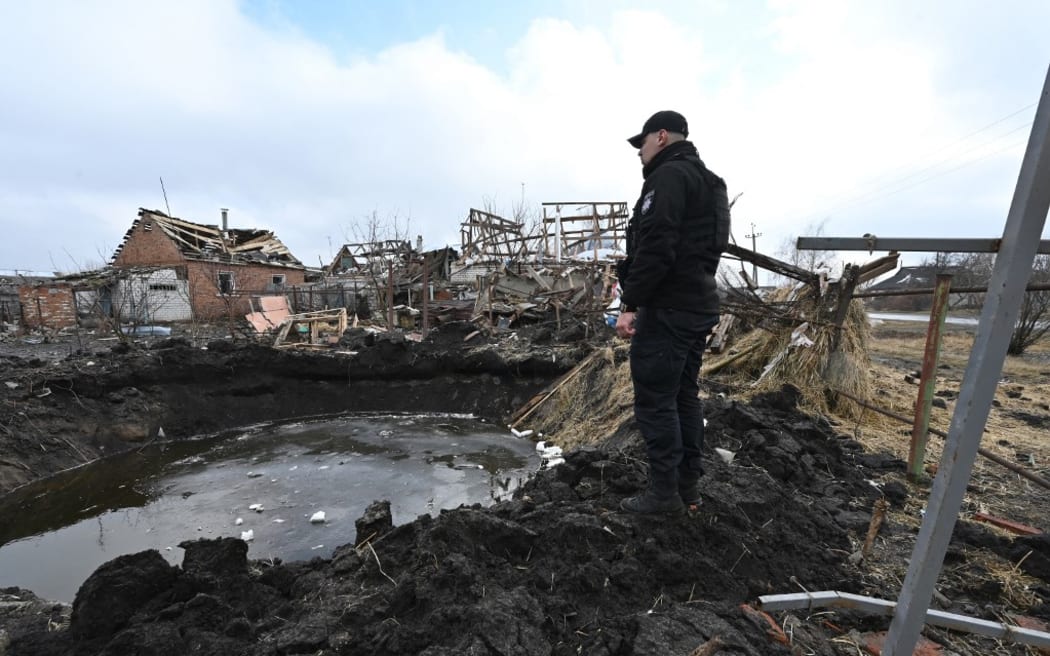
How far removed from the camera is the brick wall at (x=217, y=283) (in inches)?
828

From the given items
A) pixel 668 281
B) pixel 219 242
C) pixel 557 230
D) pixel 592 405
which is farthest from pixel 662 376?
pixel 219 242

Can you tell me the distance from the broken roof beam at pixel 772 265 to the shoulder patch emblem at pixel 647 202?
360 cm

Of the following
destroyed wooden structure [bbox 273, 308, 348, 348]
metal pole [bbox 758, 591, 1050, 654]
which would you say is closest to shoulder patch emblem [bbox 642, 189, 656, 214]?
metal pole [bbox 758, 591, 1050, 654]

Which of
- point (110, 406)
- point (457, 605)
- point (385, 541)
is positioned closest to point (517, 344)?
point (110, 406)

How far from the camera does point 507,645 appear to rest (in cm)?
176

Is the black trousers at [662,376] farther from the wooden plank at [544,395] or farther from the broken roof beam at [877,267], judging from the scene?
the wooden plank at [544,395]

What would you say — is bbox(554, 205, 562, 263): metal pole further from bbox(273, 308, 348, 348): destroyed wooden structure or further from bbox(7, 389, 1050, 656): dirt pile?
bbox(7, 389, 1050, 656): dirt pile

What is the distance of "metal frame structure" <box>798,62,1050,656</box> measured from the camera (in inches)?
44.9

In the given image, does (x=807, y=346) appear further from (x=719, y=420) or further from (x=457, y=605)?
(x=457, y=605)

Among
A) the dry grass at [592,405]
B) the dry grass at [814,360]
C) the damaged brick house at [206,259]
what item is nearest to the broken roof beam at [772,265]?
the dry grass at [814,360]

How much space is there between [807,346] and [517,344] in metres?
6.41

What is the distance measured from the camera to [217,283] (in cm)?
2025

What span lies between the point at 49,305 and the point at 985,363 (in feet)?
90.6

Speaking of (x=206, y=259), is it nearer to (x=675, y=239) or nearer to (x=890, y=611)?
(x=675, y=239)
